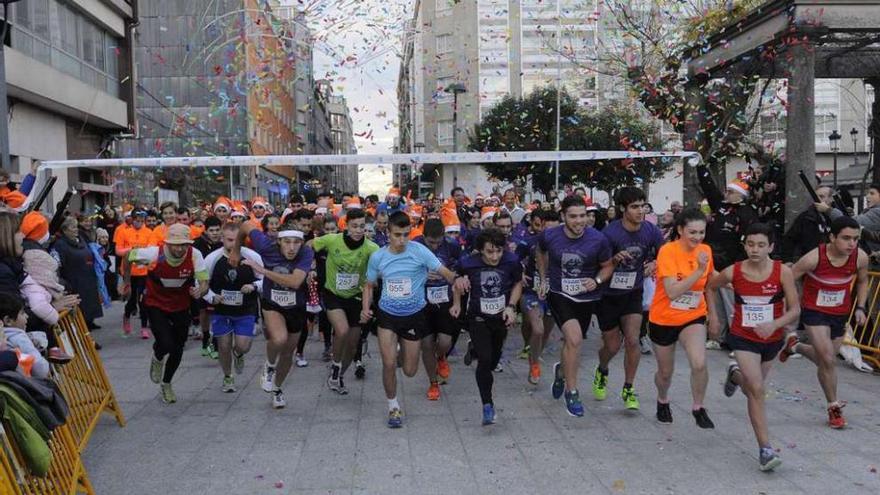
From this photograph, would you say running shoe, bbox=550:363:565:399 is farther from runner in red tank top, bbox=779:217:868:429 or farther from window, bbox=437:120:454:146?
window, bbox=437:120:454:146

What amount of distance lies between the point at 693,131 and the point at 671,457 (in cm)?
824

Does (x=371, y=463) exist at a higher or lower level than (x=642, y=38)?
lower

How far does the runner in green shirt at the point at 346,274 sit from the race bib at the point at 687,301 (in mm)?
2789

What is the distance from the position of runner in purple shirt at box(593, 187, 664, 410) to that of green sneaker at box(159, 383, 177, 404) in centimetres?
410

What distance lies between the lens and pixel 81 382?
606cm

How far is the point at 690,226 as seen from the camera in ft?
20.2

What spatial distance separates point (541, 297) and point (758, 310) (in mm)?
1942

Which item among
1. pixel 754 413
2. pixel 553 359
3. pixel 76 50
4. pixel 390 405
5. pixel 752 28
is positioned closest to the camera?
pixel 754 413

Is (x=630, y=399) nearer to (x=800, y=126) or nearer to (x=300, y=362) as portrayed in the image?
(x=300, y=362)

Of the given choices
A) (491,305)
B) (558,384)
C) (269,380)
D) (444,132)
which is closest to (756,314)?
(491,305)

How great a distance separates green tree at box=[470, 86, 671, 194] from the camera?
1451 inches

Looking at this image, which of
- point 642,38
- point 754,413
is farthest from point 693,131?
point 754,413

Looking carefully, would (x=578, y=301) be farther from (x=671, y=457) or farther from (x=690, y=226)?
(x=671, y=457)

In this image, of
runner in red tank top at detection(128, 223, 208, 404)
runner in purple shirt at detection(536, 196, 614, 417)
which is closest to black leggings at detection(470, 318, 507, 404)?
runner in purple shirt at detection(536, 196, 614, 417)
